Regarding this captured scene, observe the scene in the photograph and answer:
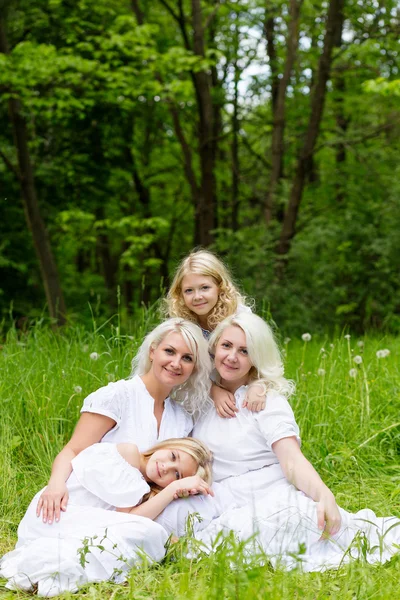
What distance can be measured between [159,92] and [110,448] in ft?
24.1

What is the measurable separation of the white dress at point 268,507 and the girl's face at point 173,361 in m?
0.35

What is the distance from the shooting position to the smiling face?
14.1 ft

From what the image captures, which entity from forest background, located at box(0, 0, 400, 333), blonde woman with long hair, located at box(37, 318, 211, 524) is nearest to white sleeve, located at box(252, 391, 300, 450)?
blonde woman with long hair, located at box(37, 318, 211, 524)

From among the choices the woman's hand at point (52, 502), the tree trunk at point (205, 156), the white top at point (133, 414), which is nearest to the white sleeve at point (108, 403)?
the white top at point (133, 414)

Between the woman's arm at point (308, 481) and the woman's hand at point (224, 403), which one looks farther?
the woman's hand at point (224, 403)

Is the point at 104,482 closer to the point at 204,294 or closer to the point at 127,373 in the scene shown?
the point at 204,294

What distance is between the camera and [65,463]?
348cm

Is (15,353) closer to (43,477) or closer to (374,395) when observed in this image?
(43,477)

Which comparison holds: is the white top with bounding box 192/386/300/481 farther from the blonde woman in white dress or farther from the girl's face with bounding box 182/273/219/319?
the girl's face with bounding box 182/273/219/319

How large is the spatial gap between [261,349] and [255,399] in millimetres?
262

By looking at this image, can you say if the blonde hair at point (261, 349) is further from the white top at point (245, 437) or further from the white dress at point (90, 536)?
the white dress at point (90, 536)

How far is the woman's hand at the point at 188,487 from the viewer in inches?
135

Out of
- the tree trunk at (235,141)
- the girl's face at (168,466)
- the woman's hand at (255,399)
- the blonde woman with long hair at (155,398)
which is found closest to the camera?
the girl's face at (168,466)

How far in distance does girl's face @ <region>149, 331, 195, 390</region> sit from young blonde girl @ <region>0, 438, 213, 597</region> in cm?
32
